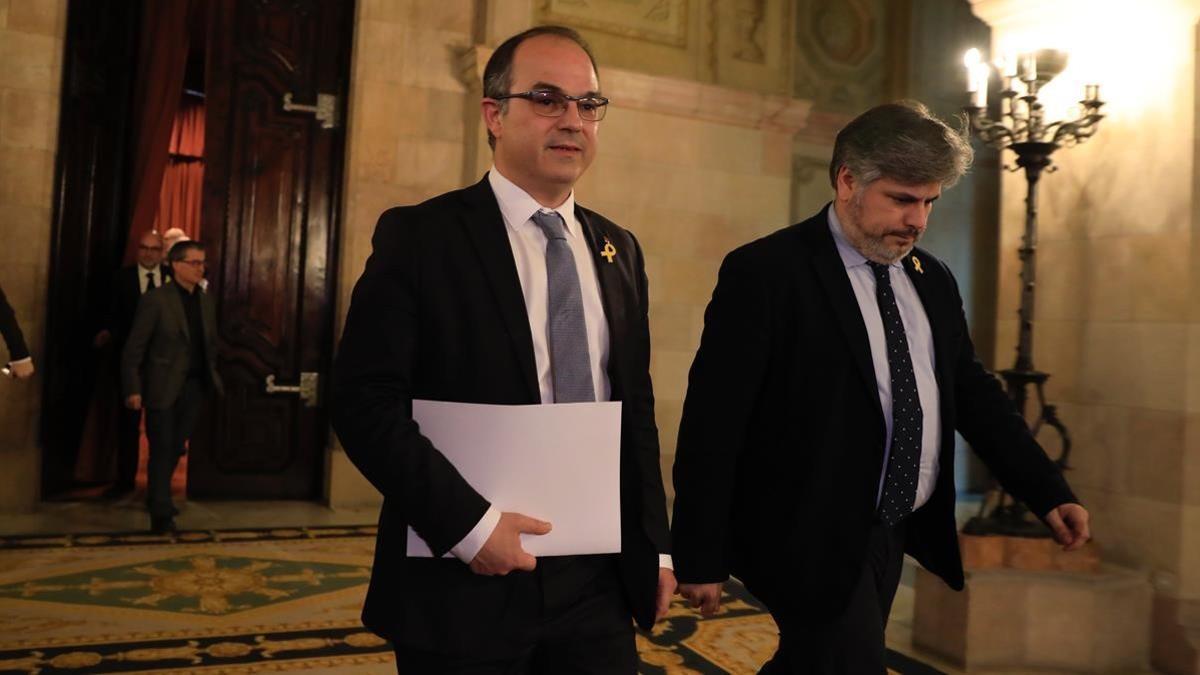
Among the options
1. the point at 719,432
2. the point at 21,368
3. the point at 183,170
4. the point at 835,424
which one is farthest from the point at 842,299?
the point at 183,170

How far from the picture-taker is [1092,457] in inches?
170

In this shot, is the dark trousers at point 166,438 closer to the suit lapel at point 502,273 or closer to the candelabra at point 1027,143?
the candelabra at point 1027,143

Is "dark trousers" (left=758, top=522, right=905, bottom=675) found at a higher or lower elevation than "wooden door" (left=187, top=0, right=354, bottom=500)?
lower

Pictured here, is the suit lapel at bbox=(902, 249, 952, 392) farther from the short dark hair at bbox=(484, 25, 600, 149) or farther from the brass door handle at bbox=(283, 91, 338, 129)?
the brass door handle at bbox=(283, 91, 338, 129)

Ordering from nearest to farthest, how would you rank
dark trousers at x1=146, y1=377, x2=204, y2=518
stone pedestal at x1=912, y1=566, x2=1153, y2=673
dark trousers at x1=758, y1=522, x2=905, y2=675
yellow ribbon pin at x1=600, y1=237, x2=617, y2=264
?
yellow ribbon pin at x1=600, y1=237, x2=617, y2=264
dark trousers at x1=758, y1=522, x2=905, y2=675
stone pedestal at x1=912, y1=566, x2=1153, y2=673
dark trousers at x1=146, y1=377, x2=204, y2=518

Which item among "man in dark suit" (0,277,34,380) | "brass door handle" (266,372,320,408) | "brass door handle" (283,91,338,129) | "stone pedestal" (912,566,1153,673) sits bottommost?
"stone pedestal" (912,566,1153,673)

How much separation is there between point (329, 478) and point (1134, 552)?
4.82 meters

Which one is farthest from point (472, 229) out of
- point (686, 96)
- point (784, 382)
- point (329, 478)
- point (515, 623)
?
point (686, 96)

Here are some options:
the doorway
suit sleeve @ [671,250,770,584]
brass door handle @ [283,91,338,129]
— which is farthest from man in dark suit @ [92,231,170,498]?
suit sleeve @ [671,250,770,584]

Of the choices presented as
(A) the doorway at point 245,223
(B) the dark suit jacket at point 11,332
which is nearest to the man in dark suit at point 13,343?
(B) the dark suit jacket at point 11,332

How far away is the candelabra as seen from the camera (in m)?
4.18

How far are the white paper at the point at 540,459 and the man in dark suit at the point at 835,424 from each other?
0.52 metres

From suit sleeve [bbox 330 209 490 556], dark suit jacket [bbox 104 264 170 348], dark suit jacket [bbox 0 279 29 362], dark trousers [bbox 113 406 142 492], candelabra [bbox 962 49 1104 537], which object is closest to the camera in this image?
suit sleeve [bbox 330 209 490 556]

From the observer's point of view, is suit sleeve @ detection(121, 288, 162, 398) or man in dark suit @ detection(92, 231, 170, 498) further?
man in dark suit @ detection(92, 231, 170, 498)
